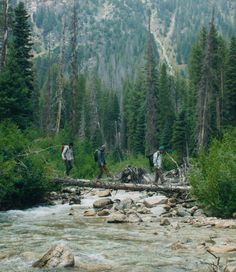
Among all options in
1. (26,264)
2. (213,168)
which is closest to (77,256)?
(26,264)

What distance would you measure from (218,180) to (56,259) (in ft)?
28.9

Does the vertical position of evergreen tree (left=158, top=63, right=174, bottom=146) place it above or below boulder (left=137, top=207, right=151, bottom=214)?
above

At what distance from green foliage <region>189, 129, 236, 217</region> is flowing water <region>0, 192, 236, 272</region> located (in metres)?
1.96

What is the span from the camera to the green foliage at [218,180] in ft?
58.0

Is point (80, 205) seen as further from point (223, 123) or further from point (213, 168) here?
point (223, 123)

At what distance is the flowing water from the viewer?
10.7 metres

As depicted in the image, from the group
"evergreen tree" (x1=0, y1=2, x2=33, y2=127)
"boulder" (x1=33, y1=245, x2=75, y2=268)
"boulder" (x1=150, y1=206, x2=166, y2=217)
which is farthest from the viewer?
"evergreen tree" (x1=0, y1=2, x2=33, y2=127)

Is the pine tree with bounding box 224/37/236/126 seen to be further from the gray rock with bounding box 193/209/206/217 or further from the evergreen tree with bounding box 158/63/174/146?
the gray rock with bounding box 193/209/206/217

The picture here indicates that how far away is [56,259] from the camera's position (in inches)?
416

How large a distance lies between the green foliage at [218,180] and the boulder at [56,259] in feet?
28.0

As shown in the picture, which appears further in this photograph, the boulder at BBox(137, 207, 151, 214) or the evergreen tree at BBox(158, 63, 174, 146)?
the evergreen tree at BBox(158, 63, 174, 146)

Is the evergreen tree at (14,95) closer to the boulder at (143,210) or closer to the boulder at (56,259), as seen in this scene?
the boulder at (143,210)

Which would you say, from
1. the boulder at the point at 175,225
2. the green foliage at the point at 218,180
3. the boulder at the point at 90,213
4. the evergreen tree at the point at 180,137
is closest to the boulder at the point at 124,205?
the boulder at the point at 90,213

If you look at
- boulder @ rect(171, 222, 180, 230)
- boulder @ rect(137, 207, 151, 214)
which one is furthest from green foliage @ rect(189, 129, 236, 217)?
boulder @ rect(171, 222, 180, 230)
